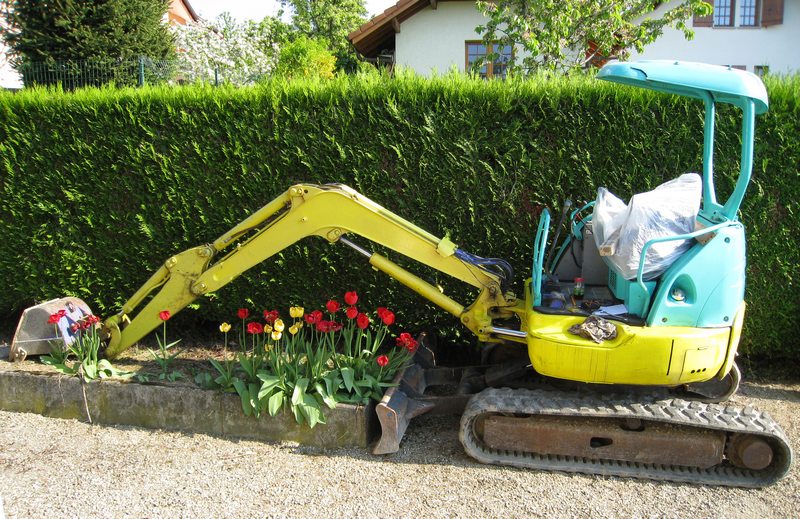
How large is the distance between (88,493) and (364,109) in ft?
11.9

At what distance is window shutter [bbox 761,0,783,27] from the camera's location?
68.0ft

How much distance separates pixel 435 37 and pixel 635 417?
55.2 ft

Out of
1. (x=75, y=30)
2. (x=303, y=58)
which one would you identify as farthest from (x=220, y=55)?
(x=75, y=30)

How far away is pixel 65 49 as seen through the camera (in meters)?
14.1

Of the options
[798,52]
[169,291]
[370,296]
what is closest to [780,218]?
[370,296]

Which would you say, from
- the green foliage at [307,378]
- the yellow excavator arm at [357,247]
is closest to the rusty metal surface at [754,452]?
the yellow excavator arm at [357,247]

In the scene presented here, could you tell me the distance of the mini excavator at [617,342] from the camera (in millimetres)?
3682

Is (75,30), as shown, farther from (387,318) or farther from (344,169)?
(387,318)

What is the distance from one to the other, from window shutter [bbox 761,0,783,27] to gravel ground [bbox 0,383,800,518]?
21487 mm

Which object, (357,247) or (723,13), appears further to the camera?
(723,13)

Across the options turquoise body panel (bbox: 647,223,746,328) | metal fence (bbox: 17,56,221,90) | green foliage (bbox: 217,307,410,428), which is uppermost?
metal fence (bbox: 17,56,221,90)

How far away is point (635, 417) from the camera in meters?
3.82

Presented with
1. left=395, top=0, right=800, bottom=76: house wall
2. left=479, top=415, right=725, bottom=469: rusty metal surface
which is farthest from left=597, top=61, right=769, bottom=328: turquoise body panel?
left=395, top=0, right=800, bottom=76: house wall

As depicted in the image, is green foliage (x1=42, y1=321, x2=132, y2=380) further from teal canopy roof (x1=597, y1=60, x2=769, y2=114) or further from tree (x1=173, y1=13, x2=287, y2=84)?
tree (x1=173, y1=13, x2=287, y2=84)
